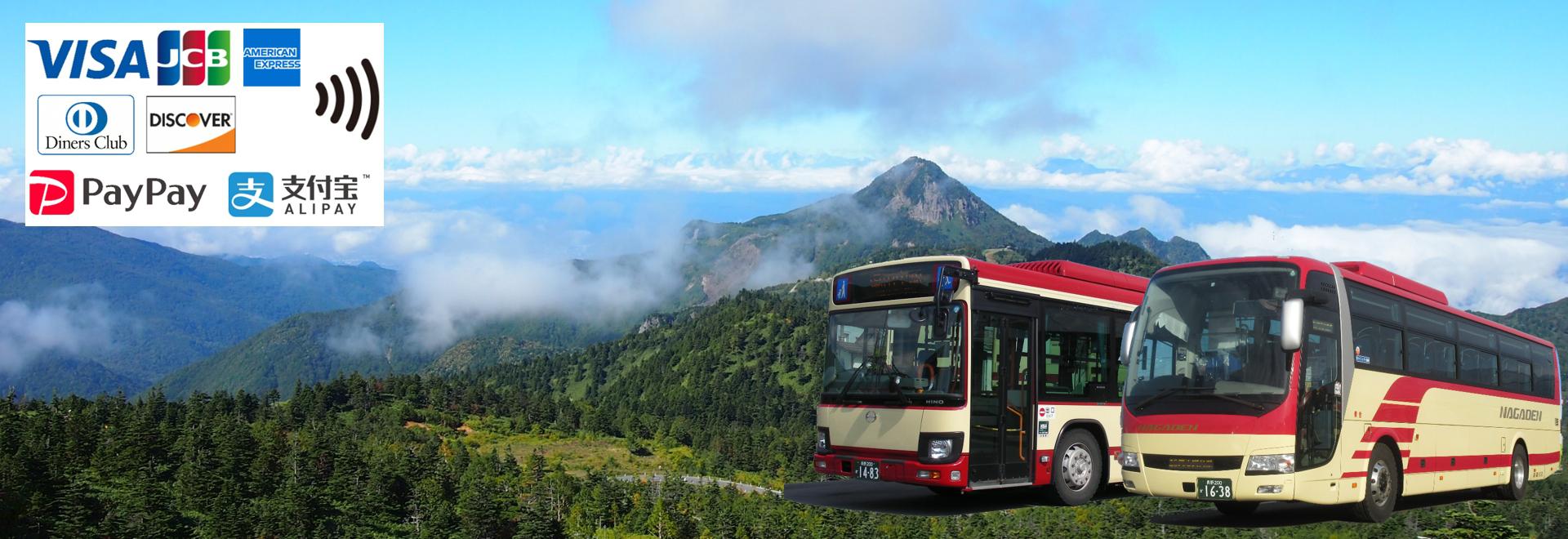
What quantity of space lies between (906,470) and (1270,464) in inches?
264

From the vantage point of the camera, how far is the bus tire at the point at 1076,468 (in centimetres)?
2458

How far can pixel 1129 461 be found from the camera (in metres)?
21.5

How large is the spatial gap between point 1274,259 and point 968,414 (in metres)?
6.35

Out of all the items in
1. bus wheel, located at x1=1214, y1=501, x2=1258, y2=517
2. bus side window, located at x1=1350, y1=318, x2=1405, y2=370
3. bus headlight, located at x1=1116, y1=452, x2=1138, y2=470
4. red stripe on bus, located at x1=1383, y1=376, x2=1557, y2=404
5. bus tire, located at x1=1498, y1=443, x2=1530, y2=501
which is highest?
bus side window, located at x1=1350, y1=318, x2=1405, y2=370

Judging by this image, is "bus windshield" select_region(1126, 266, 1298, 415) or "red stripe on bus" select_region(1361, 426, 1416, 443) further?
"red stripe on bus" select_region(1361, 426, 1416, 443)

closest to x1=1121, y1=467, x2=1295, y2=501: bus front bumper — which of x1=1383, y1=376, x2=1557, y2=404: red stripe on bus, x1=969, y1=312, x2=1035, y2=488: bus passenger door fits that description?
x1=969, y1=312, x2=1035, y2=488: bus passenger door

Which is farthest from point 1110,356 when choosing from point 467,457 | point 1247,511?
Result: point 467,457

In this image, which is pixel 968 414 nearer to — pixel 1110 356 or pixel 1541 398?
pixel 1110 356

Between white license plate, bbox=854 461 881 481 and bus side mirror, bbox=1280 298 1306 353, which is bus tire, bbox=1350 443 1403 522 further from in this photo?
white license plate, bbox=854 461 881 481

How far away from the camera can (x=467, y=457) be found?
178125 millimetres

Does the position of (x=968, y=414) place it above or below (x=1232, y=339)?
below

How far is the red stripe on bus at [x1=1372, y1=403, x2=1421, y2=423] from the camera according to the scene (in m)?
22.2

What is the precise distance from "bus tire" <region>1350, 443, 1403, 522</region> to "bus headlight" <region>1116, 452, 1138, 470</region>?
14.0 feet

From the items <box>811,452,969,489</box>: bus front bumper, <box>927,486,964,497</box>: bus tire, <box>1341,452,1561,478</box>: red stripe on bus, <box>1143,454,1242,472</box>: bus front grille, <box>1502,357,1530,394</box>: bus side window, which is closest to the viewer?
<box>1143,454,1242,472</box>: bus front grille
